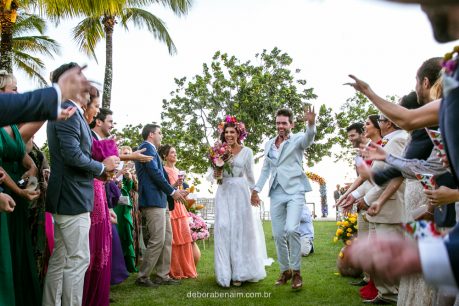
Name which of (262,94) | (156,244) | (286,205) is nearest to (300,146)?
(286,205)

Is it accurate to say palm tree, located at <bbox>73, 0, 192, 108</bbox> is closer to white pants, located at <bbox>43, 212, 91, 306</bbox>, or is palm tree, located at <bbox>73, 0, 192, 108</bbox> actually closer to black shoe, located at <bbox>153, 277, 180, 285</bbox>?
black shoe, located at <bbox>153, 277, 180, 285</bbox>

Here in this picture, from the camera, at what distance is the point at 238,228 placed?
6.79 m

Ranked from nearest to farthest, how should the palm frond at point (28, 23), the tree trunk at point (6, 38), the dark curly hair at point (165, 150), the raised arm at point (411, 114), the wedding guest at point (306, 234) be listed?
the raised arm at point (411, 114)
the dark curly hair at point (165, 150)
the wedding guest at point (306, 234)
the tree trunk at point (6, 38)
the palm frond at point (28, 23)

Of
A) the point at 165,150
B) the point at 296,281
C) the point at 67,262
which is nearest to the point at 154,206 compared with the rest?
the point at 165,150

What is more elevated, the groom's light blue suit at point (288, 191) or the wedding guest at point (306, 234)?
the groom's light blue suit at point (288, 191)

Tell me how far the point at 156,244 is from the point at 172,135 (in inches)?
715

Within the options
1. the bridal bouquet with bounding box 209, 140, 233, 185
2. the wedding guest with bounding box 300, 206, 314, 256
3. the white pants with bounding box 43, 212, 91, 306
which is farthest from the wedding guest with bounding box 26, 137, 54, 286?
the wedding guest with bounding box 300, 206, 314, 256

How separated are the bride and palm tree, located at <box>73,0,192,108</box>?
10658mm

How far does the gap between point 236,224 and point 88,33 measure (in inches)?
574

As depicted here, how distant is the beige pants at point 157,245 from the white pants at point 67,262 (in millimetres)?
2696

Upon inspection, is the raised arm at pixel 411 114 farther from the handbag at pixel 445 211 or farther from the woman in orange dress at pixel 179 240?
the woman in orange dress at pixel 179 240

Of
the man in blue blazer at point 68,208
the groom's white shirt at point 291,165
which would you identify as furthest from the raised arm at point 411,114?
the groom's white shirt at point 291,165

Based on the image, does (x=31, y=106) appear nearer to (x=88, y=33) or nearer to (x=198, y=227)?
(x=198, y=227)

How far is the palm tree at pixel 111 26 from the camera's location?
1700 centimetres
